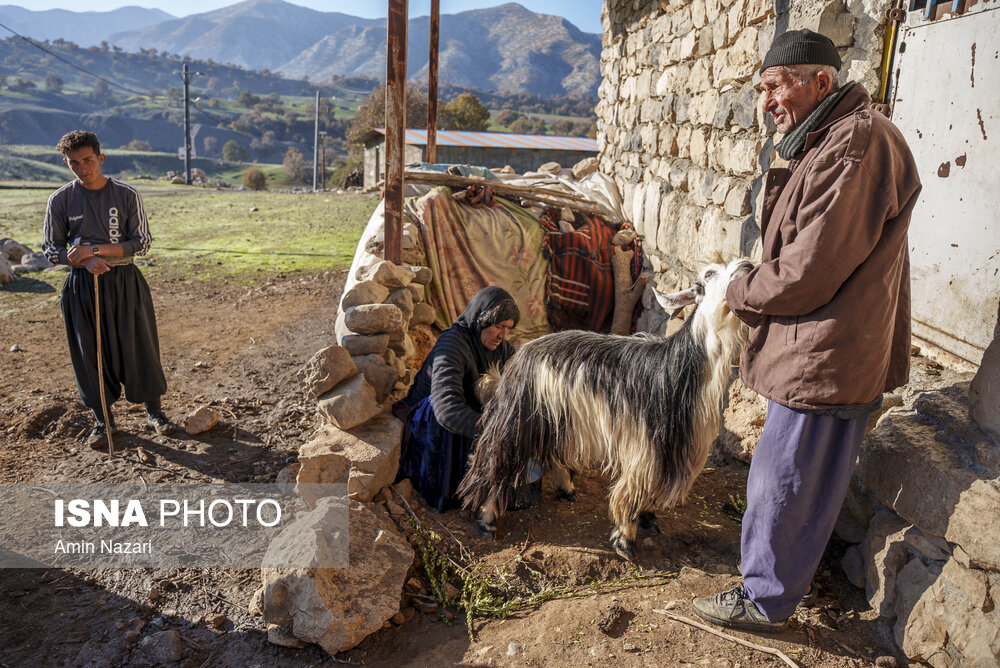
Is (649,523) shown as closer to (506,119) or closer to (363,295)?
(363,295)

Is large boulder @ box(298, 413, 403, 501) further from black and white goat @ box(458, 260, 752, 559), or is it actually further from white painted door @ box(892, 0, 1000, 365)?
white painted door @ box(892, 0, 1000, 365)

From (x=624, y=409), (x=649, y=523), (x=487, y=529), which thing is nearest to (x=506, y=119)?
(x=487, y=529)

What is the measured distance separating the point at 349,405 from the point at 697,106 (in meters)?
3.23

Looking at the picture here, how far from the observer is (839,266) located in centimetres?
194

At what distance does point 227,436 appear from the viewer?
4445mm

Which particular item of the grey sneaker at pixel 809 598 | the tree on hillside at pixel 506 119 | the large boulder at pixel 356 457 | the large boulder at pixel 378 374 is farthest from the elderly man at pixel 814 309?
the tree on hillside at pixel 506 119

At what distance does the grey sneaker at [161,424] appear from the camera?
4.41m

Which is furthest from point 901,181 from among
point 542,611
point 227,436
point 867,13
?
point 227,436

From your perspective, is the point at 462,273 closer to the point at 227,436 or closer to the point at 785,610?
the point at 227,436

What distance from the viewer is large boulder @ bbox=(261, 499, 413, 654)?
8.51 ft

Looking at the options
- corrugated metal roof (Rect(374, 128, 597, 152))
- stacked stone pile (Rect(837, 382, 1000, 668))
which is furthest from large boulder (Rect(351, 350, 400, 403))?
corrugated metal roof (Rect(374, 128, 597, 152))

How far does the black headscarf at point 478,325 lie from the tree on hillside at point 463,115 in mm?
30147

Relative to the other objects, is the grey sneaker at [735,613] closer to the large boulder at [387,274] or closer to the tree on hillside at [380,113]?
the large boulder at [387,274]

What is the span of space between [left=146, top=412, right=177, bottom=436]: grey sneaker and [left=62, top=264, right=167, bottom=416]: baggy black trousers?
0.13 metres
